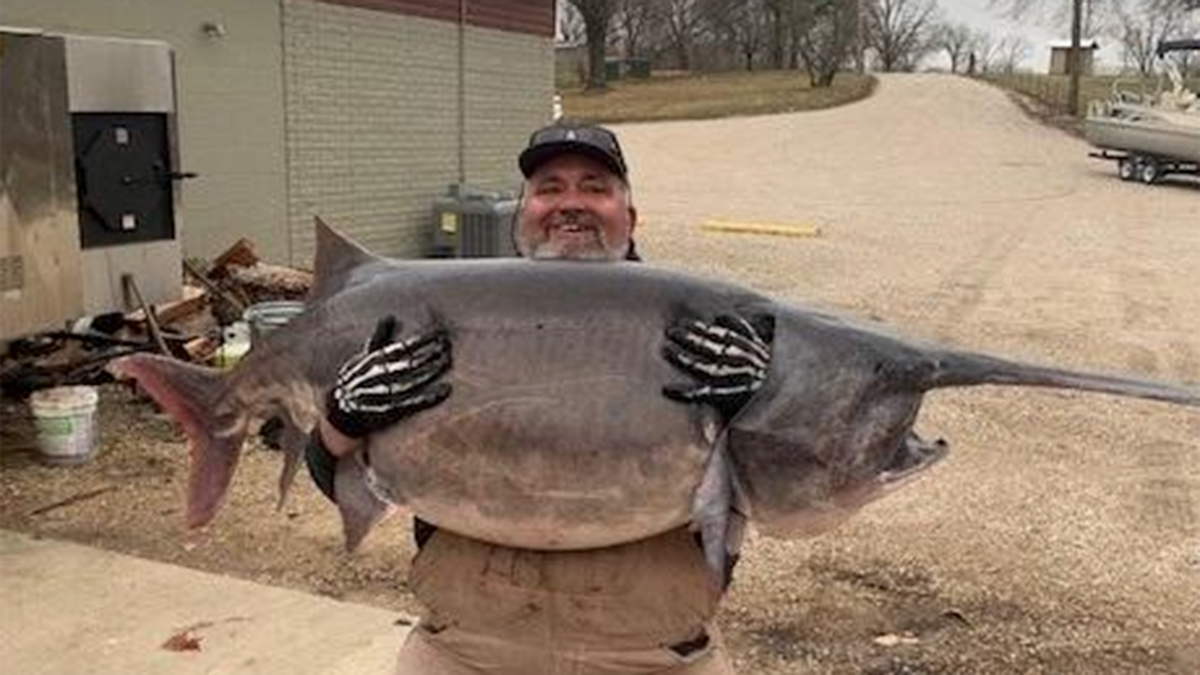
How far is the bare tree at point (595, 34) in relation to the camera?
47.7m

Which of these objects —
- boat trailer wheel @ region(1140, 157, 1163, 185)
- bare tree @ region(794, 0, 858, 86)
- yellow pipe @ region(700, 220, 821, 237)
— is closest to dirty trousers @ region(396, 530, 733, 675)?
yellow pipe @ region(700, 220, 821, 237)

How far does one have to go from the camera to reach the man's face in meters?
2.49

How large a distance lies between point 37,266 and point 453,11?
794 cm

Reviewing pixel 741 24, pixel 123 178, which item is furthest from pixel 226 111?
pixel 741 24

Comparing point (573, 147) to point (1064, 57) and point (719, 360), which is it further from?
point (1064, 57)

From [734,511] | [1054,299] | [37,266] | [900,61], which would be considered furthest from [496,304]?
[900,61]

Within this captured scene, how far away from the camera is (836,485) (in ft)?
6.81

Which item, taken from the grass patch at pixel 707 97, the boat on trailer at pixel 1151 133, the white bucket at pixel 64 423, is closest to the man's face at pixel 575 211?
the white bucket at pixel 64 423

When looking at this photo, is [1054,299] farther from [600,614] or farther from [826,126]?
[826,126]

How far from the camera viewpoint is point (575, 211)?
2498 millimetres

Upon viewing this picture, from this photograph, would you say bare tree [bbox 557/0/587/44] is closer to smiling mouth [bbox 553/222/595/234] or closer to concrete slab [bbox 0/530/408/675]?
concrete slab [bbox 0/530/408/675]

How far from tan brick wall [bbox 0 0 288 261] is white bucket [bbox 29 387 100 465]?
133 inches

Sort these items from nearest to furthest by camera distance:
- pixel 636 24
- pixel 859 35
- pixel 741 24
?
pixel 859 35
pixel 636 24
pixel 741 24

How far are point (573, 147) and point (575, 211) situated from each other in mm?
117
